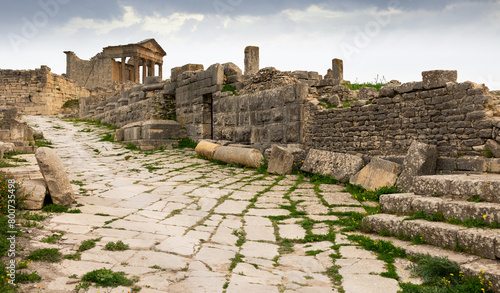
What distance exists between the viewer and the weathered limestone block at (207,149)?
11516 mm

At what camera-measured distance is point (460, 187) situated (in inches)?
181

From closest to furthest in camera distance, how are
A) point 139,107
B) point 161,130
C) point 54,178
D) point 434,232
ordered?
point 434,232 → point 54,178 → point 161,130 → point 139,107

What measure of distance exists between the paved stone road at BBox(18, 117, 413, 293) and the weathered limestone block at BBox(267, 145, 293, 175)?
0.37 meters

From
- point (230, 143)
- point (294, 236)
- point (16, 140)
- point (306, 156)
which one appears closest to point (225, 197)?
point (294, 236)

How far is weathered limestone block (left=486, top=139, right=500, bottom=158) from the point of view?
19.5 ft

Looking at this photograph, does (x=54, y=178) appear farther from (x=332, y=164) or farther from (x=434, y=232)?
(x=332, y=164)

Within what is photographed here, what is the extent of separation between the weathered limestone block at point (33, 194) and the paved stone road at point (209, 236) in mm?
416

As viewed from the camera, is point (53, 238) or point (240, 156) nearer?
point (53, 238)

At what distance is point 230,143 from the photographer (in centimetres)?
1241

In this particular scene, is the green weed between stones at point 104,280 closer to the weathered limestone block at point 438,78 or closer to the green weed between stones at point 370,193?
the green weed between stones at point 370,193

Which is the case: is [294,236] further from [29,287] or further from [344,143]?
[344,143]

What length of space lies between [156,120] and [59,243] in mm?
10738

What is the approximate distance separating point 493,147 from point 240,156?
6.23 m

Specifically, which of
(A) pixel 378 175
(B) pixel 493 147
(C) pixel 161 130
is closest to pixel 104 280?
(A) pixel 378 175
